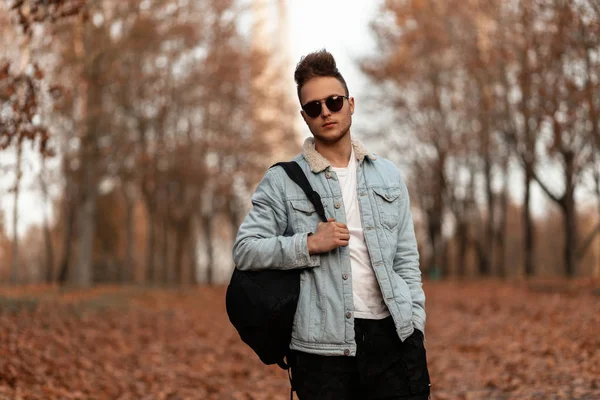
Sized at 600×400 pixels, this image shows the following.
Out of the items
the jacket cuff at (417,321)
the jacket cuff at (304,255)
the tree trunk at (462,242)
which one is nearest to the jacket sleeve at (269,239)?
the jacket cuff at (304,255)

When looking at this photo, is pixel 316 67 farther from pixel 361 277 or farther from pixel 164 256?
pixel 164 256

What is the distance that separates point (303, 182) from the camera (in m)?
3.42

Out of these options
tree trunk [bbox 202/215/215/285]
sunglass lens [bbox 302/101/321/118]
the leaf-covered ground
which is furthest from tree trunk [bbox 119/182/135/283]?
sunglass lens [bbox 302/101/321/118]

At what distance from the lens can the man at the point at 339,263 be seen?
3246 mm

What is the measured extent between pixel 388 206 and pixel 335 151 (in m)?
0.36

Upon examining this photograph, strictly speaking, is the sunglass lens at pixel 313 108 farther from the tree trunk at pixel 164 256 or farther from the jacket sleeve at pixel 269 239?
the tree trunk at pixel 164 256

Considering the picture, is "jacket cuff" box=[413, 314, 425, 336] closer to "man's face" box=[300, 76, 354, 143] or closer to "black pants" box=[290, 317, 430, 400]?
"black pants" box=[290, 317, 430, 400]

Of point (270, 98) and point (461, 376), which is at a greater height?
point (270, 98)

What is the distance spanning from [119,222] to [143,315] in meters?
27.7

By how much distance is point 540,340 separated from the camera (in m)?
11.0

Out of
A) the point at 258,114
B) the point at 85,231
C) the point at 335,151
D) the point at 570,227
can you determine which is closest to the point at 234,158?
the point at 258,114

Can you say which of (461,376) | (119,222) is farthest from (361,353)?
(119,222)

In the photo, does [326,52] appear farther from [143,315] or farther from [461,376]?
[143,315]

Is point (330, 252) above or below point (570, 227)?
below
